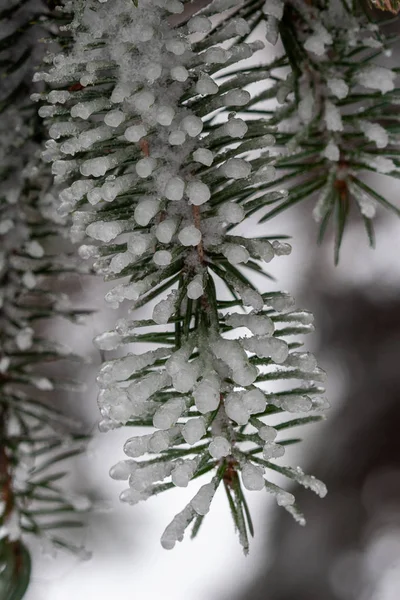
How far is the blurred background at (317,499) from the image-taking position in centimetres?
126

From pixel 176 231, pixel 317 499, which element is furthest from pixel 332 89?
pixel 317 499

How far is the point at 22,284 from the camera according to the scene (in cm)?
48

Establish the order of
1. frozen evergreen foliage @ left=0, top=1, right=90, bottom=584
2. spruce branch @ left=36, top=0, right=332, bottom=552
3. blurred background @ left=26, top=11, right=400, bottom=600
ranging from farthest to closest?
blurred background @ left=26, top=11, right=400, bottom=600 < frozen evergreen foliage @ left=0, top=1, right=90, bottom=584 < spruce branch @ left=36, top=0, right=332, bottom=552

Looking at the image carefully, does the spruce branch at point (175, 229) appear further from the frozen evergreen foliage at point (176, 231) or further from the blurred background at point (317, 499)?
the blurred background at point (317, 499)

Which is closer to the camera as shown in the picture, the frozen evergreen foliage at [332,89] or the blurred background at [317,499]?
the frozen evergreen foliage at [332,89]

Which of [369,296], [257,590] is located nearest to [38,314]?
[369,296]

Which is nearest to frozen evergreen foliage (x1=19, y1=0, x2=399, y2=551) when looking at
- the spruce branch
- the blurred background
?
the spruce branch

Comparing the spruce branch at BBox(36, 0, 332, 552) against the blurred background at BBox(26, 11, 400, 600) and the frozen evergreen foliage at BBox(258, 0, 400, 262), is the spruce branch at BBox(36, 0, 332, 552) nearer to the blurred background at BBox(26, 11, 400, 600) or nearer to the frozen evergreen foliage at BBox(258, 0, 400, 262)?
the frozen evergreen foliage at BBox(258, 0, 400, 262)

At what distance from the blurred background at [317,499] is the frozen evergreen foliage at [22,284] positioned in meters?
0.70

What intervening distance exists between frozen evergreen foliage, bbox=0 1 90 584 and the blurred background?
2.30 ft

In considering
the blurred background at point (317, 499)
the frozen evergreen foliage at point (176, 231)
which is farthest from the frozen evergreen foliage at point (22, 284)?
the blurred background at point (317, 499)

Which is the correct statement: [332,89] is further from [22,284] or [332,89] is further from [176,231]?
[22,284]

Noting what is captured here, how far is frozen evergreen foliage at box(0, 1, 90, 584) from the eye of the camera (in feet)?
1.29

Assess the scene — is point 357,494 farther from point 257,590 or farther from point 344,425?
point 257,590
